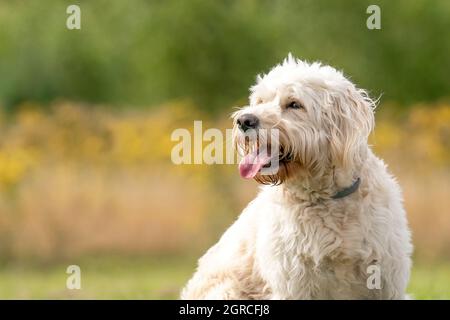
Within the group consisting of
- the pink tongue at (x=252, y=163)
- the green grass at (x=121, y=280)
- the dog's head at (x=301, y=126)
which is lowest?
the green grass at (x=121, y=280)

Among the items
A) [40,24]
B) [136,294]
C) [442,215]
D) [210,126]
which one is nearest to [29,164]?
[210,126]

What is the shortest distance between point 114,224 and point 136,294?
3.39 meters

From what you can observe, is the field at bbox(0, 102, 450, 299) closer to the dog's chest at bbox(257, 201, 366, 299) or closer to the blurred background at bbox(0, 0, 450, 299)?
the blurred background at bbox(0, 0, 450, 299)

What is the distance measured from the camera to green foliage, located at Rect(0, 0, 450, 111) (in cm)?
1475

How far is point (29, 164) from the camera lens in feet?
37.8

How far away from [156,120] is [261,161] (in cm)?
813

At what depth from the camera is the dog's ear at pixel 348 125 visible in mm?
4926

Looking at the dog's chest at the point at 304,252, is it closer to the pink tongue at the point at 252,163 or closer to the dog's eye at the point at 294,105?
the pink tongue at the point at 252,163

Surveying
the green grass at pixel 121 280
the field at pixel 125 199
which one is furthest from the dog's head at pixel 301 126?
the field at pixel 125 199

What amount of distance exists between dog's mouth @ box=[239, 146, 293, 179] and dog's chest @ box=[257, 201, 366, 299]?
30 cm

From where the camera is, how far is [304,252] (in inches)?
196

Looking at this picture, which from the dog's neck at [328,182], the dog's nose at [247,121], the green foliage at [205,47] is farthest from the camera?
the green foliage at [205,47]

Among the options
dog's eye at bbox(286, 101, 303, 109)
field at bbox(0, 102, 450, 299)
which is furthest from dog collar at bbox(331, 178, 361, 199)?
field at bbox(0, 102, 450, 299)

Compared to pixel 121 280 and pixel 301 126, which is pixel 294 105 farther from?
pixel 121 280
